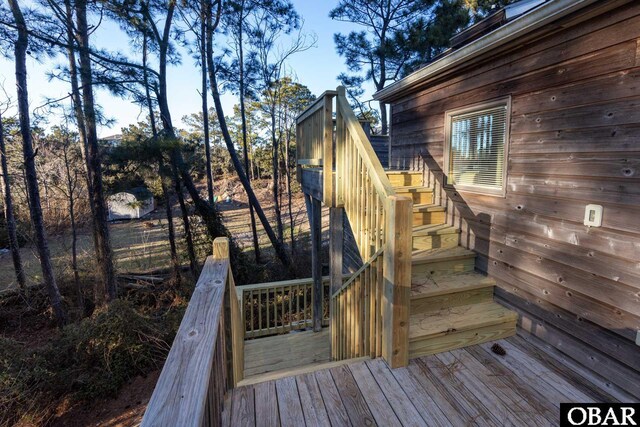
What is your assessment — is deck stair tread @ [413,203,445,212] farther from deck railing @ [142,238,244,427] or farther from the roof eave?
deck railing @ [142,238,244,427]

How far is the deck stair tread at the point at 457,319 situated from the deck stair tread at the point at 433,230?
77 centimetres

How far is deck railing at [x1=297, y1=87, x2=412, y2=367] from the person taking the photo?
1922 millimetres

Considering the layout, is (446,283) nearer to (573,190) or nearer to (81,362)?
(573,190)

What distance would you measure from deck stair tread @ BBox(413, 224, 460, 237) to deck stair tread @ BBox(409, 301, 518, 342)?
0.77m

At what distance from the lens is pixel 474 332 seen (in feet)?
7.66

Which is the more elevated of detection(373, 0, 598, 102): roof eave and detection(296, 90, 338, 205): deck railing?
detection(373, 0, 598, 102): roof eave

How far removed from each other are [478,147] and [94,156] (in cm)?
698

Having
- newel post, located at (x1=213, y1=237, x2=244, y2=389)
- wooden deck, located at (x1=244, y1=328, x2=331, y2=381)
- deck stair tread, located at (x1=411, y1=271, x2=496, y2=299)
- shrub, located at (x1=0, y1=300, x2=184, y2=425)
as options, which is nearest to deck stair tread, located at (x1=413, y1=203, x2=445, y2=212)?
deck stair tread, located at (x1=411, y1=271, x2=496, y2=299)

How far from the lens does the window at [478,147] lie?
2.68 m

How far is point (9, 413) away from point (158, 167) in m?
4.86

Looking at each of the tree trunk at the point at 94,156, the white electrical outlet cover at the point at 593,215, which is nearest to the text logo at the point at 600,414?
the white electrical outlet cover at the point at 593,215

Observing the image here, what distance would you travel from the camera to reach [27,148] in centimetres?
566

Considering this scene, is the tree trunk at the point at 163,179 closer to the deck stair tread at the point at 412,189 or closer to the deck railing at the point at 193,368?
the deck stair tread at the point at 412,189

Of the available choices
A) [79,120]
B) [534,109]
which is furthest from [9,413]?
[534,109]
